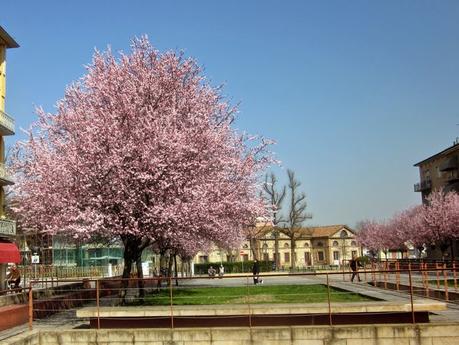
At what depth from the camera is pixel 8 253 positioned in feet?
101

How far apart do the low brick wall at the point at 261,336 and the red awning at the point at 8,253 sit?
16.2 meters

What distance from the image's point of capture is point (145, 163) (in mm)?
19312

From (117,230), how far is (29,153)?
219 inches

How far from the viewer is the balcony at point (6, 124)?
118ft

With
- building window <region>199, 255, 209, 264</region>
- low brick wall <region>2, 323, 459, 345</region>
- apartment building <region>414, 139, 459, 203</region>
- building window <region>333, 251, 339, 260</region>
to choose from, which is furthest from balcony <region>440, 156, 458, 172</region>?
low brick wall <region>2, 323, 459, 345</region>

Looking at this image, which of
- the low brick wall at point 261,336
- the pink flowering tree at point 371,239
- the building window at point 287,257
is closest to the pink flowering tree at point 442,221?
the pink flowering tree at point 371,239

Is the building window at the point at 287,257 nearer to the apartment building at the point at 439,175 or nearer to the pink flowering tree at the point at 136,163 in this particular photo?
the apartment building at the point at 439,175

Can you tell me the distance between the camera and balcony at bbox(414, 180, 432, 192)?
84.4 metres

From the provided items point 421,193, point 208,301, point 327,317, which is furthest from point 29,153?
point 421,193

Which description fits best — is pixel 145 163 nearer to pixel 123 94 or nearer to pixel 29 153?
pixel 123 94

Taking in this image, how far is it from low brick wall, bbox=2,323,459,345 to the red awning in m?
16.2

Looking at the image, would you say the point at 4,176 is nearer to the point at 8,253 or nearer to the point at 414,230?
the point at 8,253

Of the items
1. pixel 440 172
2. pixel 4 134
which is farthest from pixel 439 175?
pixel 4 134

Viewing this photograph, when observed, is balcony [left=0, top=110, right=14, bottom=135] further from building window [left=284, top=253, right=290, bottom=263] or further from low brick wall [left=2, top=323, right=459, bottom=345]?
building window [left=284, top=253, right=290, bottom=263]
